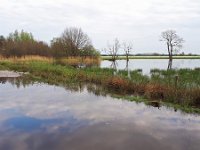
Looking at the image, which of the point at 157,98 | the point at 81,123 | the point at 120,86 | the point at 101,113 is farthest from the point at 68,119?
the point at 120,86

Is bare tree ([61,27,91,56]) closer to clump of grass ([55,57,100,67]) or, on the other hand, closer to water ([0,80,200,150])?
clump of grass ([55,57,100,67])

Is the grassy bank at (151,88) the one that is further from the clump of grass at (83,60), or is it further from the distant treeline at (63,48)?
the distant treeline at (63,48)

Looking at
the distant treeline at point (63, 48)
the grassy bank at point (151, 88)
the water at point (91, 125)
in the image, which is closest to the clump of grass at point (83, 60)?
the distant treeline at point (63, 48)

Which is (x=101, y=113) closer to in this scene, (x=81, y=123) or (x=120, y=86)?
(x=81, y=123)

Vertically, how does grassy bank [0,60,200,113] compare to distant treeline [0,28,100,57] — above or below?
below

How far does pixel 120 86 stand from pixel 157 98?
12.4 feet

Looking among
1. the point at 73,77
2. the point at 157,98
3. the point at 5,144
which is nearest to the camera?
the point at 5,144

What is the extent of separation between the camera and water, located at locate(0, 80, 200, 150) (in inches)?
351

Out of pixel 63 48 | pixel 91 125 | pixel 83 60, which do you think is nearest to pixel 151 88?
pixel 91 125

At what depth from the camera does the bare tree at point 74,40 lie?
2263 inches

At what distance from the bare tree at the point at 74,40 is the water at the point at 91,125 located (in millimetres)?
41070

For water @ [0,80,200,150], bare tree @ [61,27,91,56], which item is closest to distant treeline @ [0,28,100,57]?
bare tree @ [61,27,91,56]

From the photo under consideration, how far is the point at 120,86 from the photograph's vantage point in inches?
763

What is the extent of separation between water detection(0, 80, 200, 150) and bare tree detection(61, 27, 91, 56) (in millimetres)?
41070
